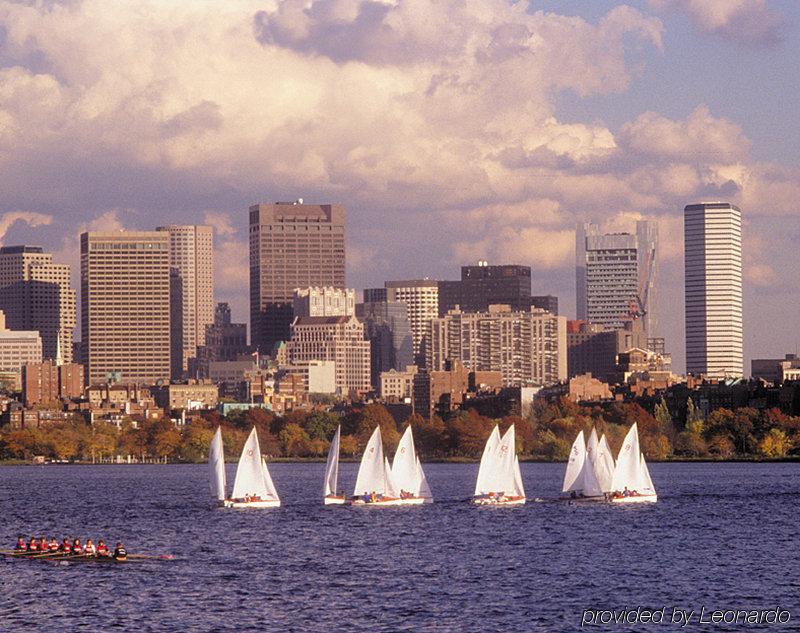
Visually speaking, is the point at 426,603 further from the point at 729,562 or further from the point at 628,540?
the point at 628,540

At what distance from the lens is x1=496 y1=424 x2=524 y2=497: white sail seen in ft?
505

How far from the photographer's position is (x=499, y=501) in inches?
6191

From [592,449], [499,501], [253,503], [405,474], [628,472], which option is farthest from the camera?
[628,472]

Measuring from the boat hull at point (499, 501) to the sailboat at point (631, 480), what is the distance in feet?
24.4

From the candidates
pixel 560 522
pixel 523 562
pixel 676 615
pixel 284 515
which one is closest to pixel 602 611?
pixel 676 615

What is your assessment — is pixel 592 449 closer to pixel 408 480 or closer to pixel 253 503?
pixel 408 480

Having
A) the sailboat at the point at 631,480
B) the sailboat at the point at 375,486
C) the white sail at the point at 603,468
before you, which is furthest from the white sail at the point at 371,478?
the sailboat at the point at 631,480

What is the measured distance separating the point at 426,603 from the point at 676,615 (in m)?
12.1

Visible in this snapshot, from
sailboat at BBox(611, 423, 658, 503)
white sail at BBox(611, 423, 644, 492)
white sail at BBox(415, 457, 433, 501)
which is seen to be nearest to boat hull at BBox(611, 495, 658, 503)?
sailboat at BBox(611, 423, 658, 503)

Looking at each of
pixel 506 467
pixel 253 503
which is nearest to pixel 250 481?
pixel 253 503

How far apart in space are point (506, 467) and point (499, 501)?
300 centimetres

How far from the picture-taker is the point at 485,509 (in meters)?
156

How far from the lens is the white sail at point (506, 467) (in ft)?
505

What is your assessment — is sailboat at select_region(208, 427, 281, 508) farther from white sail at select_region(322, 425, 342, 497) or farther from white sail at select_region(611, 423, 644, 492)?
white sail at select_region(611, 423, 644, 492)
